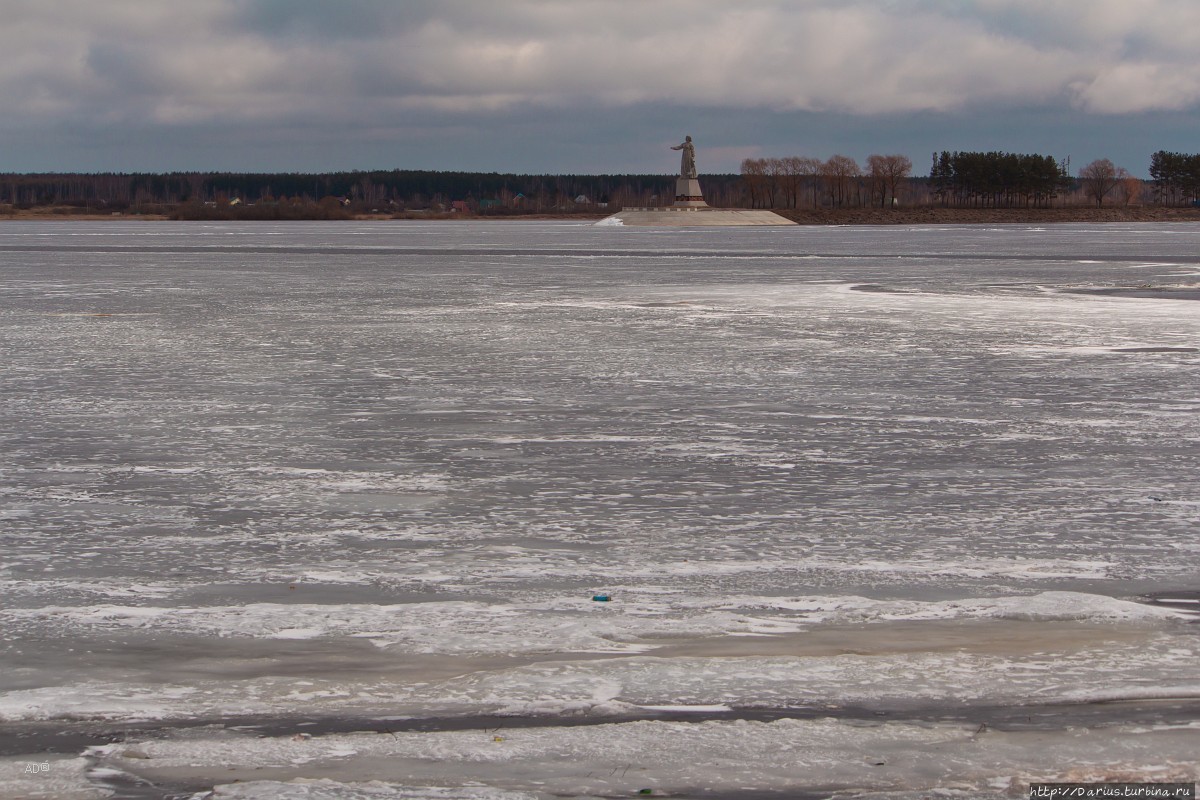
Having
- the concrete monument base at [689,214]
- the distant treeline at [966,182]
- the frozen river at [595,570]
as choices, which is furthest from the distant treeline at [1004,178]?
the frozen river at [595,570]

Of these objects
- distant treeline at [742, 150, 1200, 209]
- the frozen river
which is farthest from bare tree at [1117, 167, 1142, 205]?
the frozen river

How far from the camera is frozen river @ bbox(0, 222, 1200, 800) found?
11.0 ft

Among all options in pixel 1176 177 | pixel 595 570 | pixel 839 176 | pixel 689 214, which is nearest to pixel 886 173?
pixel 839 176

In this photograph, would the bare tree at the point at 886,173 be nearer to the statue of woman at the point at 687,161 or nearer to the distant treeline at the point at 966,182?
the distant treeline at the point at 966,182

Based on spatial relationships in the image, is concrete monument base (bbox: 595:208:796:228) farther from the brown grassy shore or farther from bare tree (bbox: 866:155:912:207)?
bare tree (bbox: 866:155:912:207)

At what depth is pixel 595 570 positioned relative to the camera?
5.00m

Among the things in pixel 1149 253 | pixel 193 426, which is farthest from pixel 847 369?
pixel 1149 253

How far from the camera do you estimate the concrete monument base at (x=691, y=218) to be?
88.7 metres

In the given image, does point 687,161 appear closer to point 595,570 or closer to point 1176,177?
point 1176,177

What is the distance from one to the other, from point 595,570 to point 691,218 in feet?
280

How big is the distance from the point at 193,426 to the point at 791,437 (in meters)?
3.65

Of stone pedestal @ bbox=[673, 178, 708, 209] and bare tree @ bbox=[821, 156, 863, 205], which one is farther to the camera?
bare tree @ bbox=[821, 156, 863, 205]

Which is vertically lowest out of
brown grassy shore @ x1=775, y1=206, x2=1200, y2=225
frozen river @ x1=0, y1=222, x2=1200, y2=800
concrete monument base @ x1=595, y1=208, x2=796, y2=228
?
frozen river @ x1=0, y1=222, x2=1200, y2=800

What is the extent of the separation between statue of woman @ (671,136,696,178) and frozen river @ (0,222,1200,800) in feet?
287
